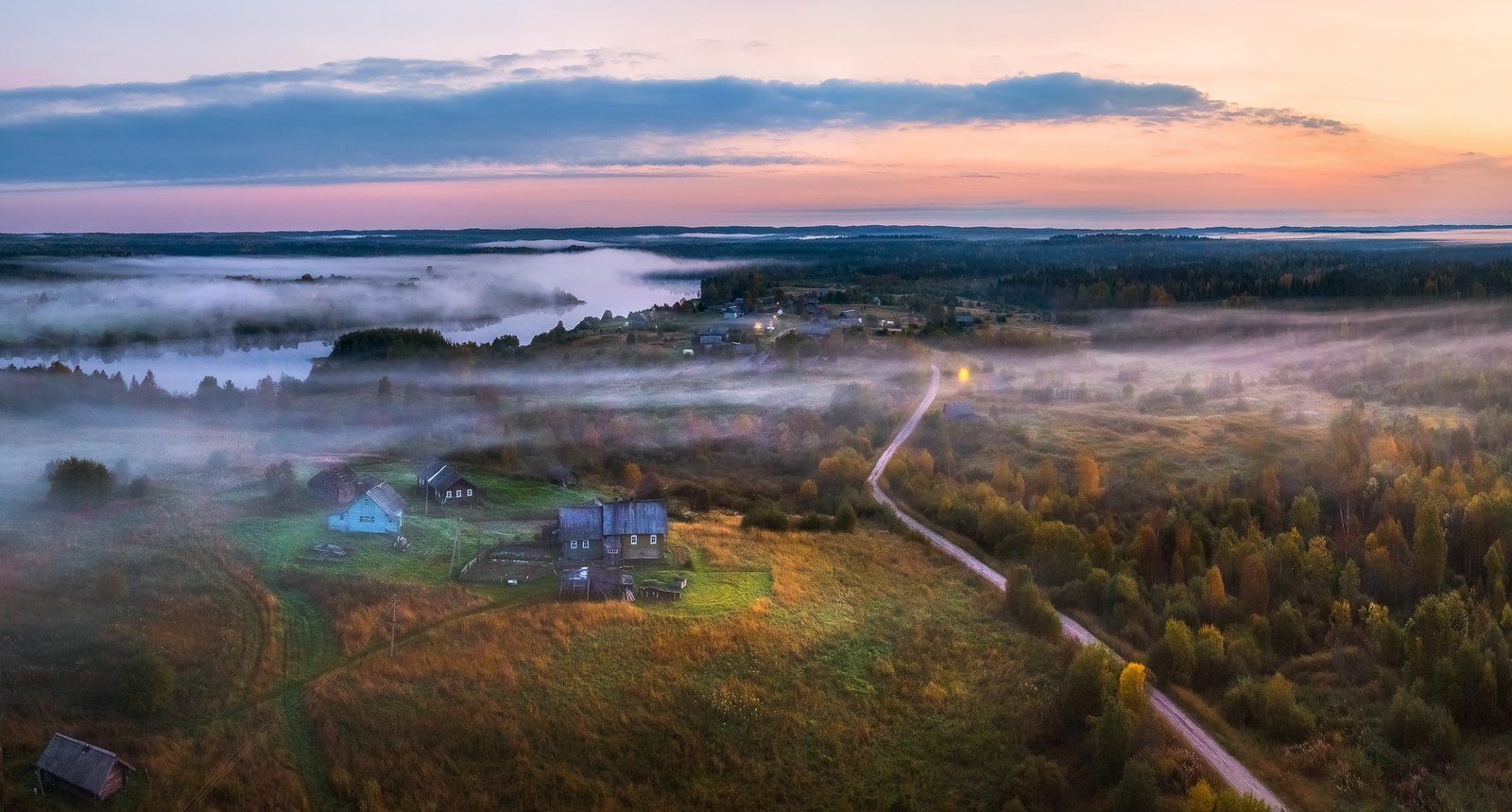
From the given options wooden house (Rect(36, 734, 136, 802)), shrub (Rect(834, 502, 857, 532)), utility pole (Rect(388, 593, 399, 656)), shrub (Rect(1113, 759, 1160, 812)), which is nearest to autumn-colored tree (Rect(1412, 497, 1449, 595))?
shrub (Rect(834, 502, 857, 532))

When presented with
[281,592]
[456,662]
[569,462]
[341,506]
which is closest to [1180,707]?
[456,662]

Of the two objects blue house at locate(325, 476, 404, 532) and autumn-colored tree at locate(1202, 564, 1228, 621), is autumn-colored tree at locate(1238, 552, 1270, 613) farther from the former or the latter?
blue house at locate(325, 476, 404, 532)

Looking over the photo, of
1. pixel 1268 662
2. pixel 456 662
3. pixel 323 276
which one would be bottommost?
pixel 1268 662

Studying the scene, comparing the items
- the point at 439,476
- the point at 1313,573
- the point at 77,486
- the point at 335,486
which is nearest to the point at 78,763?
the point at 335,486

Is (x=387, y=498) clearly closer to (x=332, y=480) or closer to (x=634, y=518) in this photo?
(x=332, y=480)

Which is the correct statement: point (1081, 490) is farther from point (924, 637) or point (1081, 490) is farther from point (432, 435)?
point (432, 435)

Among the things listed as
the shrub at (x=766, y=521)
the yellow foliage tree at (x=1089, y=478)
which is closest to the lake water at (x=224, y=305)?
the shrub at (x=766, y=521)

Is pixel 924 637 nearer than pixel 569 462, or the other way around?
pixel 924 637
